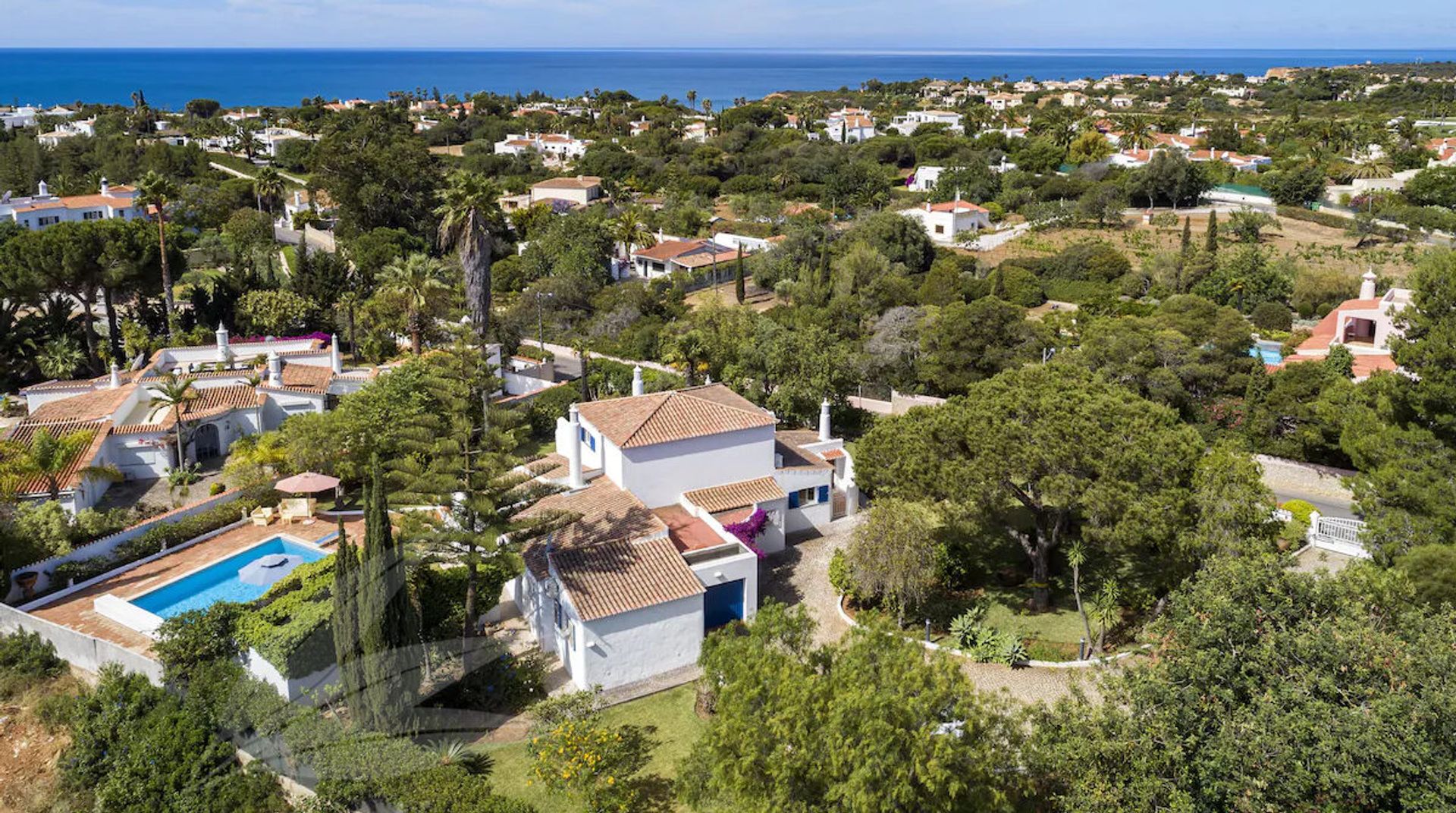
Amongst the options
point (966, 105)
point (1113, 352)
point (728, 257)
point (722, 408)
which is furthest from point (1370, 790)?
point (966, 105)

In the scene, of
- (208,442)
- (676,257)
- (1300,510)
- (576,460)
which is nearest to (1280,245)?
(676,257)

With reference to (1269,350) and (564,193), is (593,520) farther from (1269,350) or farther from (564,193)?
(564,193)

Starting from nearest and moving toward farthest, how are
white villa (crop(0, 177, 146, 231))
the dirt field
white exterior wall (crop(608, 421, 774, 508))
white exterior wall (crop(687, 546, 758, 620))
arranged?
white exterior wall (crop(687, 546, 758, 620)) → white exterior wall (crop(608, 421, 774, 508)) → the dirt field → white villa (crop(0, 177, 146, 231))

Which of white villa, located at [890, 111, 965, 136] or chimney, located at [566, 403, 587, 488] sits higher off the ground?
white villa, located at [890, 111, 965, 136]

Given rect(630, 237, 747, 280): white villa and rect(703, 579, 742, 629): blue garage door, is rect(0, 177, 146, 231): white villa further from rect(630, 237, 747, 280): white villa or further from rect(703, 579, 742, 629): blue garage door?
rect(703, 579, 742, 629): blue garage door

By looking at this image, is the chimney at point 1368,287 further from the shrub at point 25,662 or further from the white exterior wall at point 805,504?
the shrub at point 25,662

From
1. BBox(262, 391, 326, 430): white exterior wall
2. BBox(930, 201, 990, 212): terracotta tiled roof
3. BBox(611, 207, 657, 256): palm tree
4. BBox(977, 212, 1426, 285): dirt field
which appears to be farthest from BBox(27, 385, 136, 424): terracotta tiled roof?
BBox(930, 201, 990, 212): terracotta tiled roof

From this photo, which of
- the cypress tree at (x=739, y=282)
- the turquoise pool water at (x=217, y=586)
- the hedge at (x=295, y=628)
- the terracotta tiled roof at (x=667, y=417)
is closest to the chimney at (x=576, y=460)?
the terracotta tiled roof at (x=667, y=417)

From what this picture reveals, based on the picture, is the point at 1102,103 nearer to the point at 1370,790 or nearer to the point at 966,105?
the point at 966,105
